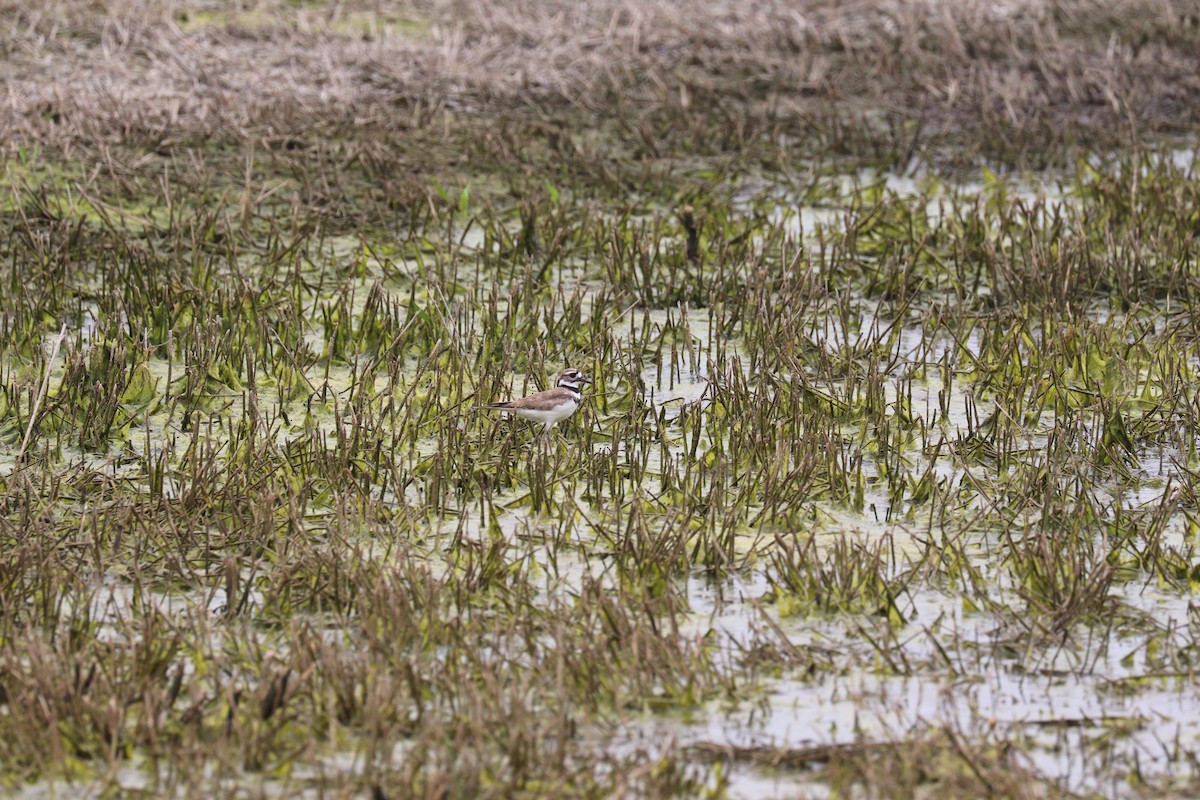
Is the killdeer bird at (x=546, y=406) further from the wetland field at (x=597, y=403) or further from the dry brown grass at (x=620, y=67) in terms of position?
the dry brown grass at (x=620, y=67)

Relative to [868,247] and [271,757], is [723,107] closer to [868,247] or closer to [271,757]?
[868,247]

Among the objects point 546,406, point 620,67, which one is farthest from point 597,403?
point 620,67

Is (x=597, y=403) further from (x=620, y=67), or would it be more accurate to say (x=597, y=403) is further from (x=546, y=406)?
(x=620, y=67)

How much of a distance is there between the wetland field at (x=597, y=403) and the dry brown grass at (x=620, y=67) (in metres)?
0.04

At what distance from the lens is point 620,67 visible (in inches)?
416

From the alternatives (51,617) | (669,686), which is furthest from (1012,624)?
(51,617)

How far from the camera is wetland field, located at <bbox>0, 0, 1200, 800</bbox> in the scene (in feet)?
13.4

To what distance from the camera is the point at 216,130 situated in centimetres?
919

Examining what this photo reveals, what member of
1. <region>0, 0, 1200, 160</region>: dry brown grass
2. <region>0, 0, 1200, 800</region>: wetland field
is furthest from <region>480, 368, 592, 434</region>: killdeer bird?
<region>0, 0, 1200, 160</region>: dry brown grass

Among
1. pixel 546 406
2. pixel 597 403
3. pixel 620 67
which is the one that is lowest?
pixel 597 403

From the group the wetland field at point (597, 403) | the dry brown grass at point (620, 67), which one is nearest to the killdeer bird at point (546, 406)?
the wetland field at point (597, 403)

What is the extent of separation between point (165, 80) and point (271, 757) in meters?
6.77

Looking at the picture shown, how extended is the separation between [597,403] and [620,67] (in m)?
4.65

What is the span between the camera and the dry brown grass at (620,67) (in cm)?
959
